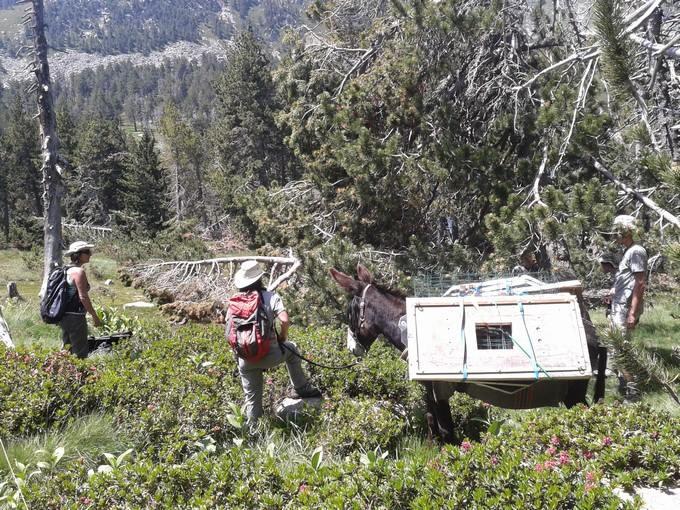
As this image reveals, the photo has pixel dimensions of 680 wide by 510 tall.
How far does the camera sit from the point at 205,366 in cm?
629

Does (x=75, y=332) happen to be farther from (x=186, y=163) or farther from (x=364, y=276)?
(x=186, y=163)

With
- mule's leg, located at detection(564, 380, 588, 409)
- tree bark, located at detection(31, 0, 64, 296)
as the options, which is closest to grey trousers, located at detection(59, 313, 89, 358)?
tree bark, located at detection(31, 0, 64, 296)

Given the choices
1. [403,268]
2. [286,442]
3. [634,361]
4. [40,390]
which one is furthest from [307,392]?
[403,268]

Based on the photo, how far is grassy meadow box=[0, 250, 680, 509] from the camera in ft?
10.4

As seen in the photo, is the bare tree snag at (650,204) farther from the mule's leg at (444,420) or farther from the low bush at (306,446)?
the mule's leg at (444,420)

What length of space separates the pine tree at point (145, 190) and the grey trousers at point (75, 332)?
3129 cm

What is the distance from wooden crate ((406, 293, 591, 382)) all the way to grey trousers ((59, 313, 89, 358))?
14.8 ft

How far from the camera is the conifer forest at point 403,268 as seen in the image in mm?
3305

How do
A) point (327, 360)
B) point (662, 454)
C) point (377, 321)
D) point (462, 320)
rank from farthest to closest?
1. point (327, 360)
2. point (377, 321)
3. point (462, 320)
4. point (662, 454)

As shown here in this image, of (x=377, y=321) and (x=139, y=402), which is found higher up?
(x=377, y=321)

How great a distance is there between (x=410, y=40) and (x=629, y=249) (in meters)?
5.45

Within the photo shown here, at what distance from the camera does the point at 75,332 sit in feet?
22.2

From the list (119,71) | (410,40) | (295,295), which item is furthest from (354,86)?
(119,71)

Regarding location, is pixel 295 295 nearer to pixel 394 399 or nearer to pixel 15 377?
pixel 394 399
